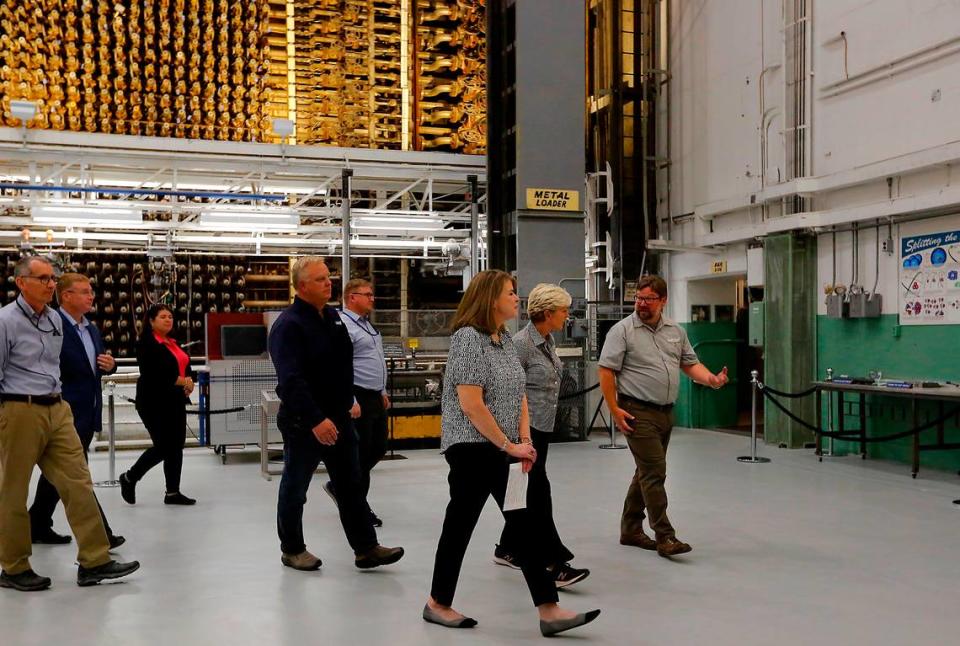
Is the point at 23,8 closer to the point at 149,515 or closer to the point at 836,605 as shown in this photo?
the point at 149,515

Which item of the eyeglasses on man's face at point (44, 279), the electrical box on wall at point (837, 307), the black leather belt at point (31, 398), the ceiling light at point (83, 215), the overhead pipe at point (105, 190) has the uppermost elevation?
the overhead pipe at point (105, 190)

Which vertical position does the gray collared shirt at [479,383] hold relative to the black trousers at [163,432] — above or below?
above

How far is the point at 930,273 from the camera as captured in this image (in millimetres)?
8836

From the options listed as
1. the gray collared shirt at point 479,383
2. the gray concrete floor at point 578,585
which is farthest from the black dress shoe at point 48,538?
the gray collared shirt at point 479,383

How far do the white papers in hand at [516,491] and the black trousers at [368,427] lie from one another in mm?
2464

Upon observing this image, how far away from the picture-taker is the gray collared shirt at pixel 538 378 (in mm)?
4629

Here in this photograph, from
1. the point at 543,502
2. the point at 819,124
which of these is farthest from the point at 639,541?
the point at 819,124

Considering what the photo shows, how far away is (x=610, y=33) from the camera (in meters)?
12.9

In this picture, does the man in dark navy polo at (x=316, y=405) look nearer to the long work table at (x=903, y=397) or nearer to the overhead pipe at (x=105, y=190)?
the long work table at (x=903, y=397)

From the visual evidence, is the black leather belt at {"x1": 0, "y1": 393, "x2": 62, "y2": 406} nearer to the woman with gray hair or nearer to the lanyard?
the lanyard

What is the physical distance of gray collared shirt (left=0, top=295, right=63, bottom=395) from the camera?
14.6ft

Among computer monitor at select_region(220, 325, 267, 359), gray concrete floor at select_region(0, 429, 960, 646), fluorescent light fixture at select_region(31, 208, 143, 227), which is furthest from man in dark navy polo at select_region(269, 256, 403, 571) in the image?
fluorescent light fixture at select_region(31, 208, 143, 227)

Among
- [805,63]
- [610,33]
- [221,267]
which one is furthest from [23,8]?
→ [805,63]

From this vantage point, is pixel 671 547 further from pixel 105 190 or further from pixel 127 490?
pixel 105 190
